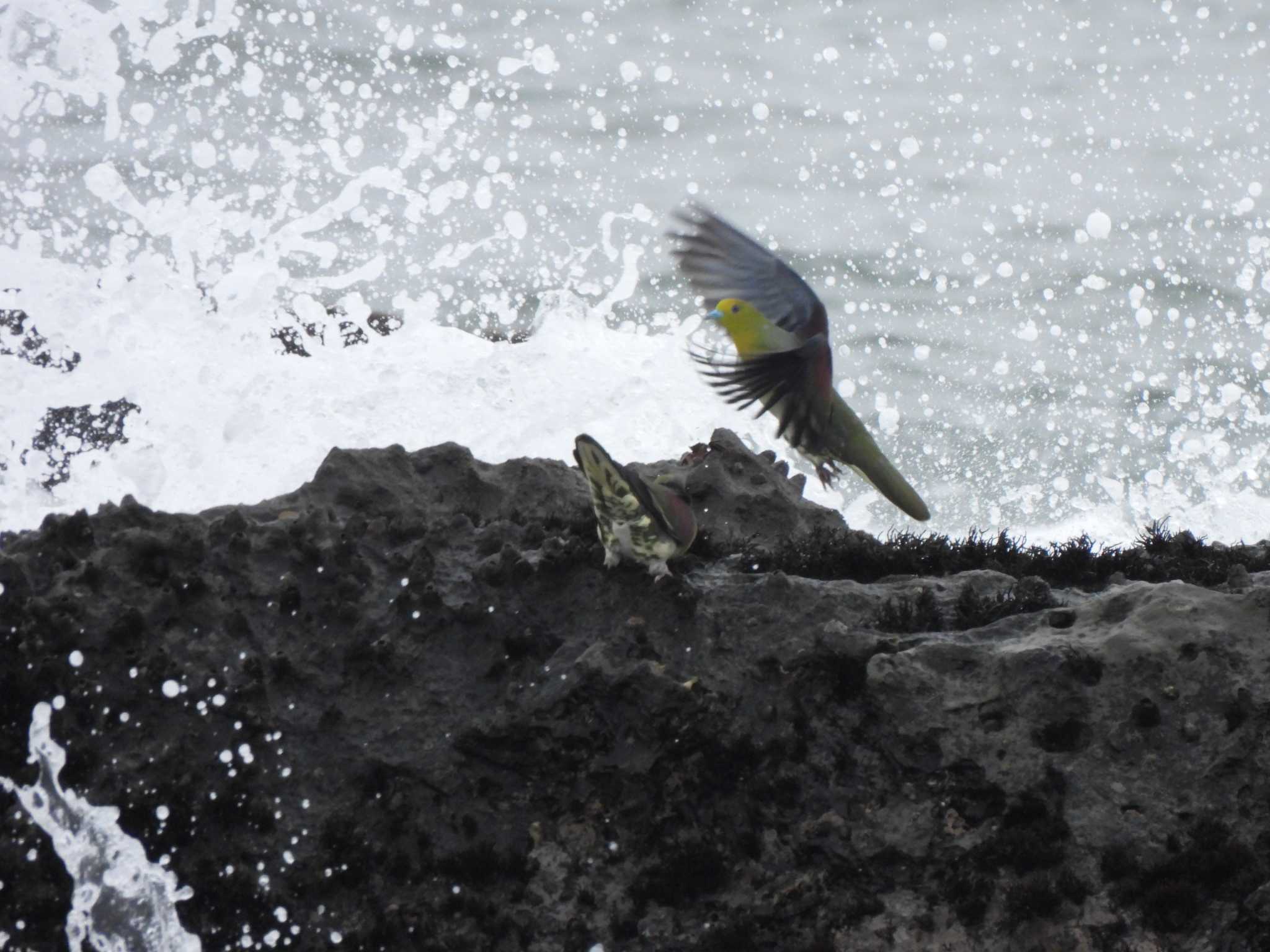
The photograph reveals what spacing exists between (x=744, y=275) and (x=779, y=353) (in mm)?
872

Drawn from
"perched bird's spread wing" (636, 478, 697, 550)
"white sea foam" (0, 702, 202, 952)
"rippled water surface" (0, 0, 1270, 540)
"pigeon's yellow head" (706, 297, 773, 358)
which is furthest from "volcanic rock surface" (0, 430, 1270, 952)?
"rippled water surface" (0, 0, 1270, 540)

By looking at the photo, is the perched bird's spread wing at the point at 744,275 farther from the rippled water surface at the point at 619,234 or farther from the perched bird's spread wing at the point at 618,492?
the rippled water surface at the point at 619,234

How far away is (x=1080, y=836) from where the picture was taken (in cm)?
371

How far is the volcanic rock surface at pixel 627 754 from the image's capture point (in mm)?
3730

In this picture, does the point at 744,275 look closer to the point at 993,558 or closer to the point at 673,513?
the point at 993,558

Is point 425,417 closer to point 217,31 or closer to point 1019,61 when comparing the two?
point 217,31

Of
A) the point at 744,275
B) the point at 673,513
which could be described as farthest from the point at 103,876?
the point at 744,275

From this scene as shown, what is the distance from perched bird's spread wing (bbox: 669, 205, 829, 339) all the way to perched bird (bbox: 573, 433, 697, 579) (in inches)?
63.8

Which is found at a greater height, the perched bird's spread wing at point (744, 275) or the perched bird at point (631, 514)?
the perched bird's spread wing at point (744, 275)

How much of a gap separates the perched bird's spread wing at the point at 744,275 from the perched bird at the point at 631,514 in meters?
1.62

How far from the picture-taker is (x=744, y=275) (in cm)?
575

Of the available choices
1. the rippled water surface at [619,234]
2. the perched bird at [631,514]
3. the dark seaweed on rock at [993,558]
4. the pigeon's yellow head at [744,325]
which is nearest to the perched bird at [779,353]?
the pigeon's yellow head at [744,325]

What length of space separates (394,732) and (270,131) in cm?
1196

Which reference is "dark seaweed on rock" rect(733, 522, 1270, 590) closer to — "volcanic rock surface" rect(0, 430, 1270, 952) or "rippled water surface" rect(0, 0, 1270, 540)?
"volcanic rock surface" rect(0, 430, 1270, 952)
